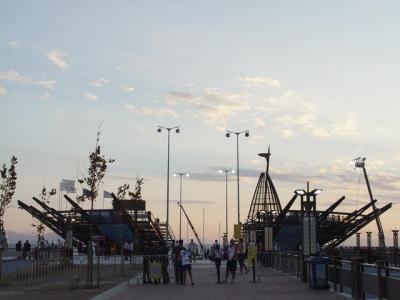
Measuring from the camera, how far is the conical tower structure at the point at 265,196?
8378 centimetres

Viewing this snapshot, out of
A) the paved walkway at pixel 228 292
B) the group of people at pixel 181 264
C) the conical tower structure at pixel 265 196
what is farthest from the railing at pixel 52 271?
the conical tower structure at pixel 265 196

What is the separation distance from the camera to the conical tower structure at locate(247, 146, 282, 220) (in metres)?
83.8

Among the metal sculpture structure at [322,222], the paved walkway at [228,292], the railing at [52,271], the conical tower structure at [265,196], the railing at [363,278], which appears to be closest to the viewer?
the railing at [363,278]

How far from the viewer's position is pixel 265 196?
275 ft

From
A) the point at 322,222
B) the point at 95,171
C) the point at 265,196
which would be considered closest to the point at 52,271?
the point at 95,171

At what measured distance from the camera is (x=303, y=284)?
23.0 m

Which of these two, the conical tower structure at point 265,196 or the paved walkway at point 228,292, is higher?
the conical tower structure at point 265,196

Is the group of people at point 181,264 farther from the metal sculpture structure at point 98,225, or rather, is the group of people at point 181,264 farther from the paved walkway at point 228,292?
the metal sculpture structure at point 98,225

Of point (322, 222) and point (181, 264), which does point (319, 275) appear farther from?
point (322, 222)

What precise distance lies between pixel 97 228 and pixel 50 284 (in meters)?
53.1

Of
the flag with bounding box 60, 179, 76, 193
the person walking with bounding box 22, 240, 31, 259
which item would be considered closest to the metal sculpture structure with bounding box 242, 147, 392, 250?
the person walking with bounding box 22, 240, 31, 259

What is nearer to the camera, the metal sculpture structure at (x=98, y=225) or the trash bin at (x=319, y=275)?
Result: the trash bin at (x=319, y=275)

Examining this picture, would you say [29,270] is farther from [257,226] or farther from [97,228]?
[97,228]

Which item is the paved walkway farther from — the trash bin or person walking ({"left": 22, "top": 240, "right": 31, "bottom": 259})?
person walking ({"left": 22, "top": 240, "right": 31, "bottom": 259})
